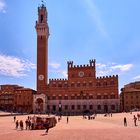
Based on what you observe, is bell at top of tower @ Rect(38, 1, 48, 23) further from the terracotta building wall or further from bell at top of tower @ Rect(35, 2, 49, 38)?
the terracotta building wall

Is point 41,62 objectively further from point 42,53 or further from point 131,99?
point 131,99

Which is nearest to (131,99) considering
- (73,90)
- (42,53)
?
(73,90)

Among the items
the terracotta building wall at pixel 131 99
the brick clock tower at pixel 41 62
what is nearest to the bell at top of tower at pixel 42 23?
the brick clock tower at pixel 41 62

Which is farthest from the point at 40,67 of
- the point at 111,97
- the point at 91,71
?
the point at 111,97

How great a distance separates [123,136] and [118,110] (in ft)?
173

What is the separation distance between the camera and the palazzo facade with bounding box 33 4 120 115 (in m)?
80.7

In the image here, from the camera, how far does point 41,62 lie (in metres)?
85.5

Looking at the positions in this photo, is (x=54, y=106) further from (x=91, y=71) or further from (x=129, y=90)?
(x=129, y=90)

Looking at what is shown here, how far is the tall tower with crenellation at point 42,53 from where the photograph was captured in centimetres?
8450

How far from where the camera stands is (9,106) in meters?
91.9

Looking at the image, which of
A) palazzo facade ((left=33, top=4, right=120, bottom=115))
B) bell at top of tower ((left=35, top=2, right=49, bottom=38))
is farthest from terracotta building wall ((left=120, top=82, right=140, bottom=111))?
bell at top of tower ((left=35, top=2, right=49, bottom=38))

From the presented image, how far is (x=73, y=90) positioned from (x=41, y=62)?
12240 millimetres

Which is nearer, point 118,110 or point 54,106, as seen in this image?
point 118,110

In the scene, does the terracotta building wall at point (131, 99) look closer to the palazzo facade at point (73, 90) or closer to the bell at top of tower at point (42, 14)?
the palazzo facade at point (73, 90)
